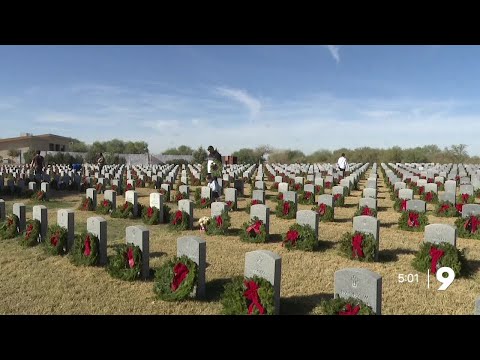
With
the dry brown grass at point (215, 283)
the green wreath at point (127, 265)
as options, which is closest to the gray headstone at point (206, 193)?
the dry brown grass at point (215, 283)

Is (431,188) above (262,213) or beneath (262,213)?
above

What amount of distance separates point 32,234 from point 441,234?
336 inches

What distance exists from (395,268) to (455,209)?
6.10m

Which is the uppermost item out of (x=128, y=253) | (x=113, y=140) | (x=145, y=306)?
(x=113, y=140)

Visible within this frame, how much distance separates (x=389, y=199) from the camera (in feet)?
52.2

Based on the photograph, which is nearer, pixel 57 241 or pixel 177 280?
pixel 177 280

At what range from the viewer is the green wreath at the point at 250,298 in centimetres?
469

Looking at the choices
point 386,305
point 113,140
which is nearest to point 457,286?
point 386,305

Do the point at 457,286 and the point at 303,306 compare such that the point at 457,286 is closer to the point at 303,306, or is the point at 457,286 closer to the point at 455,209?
the point at 303,306

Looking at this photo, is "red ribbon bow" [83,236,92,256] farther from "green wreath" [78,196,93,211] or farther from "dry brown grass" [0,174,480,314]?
"green wreath" [78,196,93,211]

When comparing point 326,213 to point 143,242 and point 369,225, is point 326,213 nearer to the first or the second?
point 369,225

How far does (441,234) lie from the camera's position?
262 inches

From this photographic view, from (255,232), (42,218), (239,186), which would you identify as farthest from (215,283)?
(239,186)

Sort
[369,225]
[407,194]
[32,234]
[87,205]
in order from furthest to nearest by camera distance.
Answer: [87,205] < [407,194] < [32,234] < [369,225]
